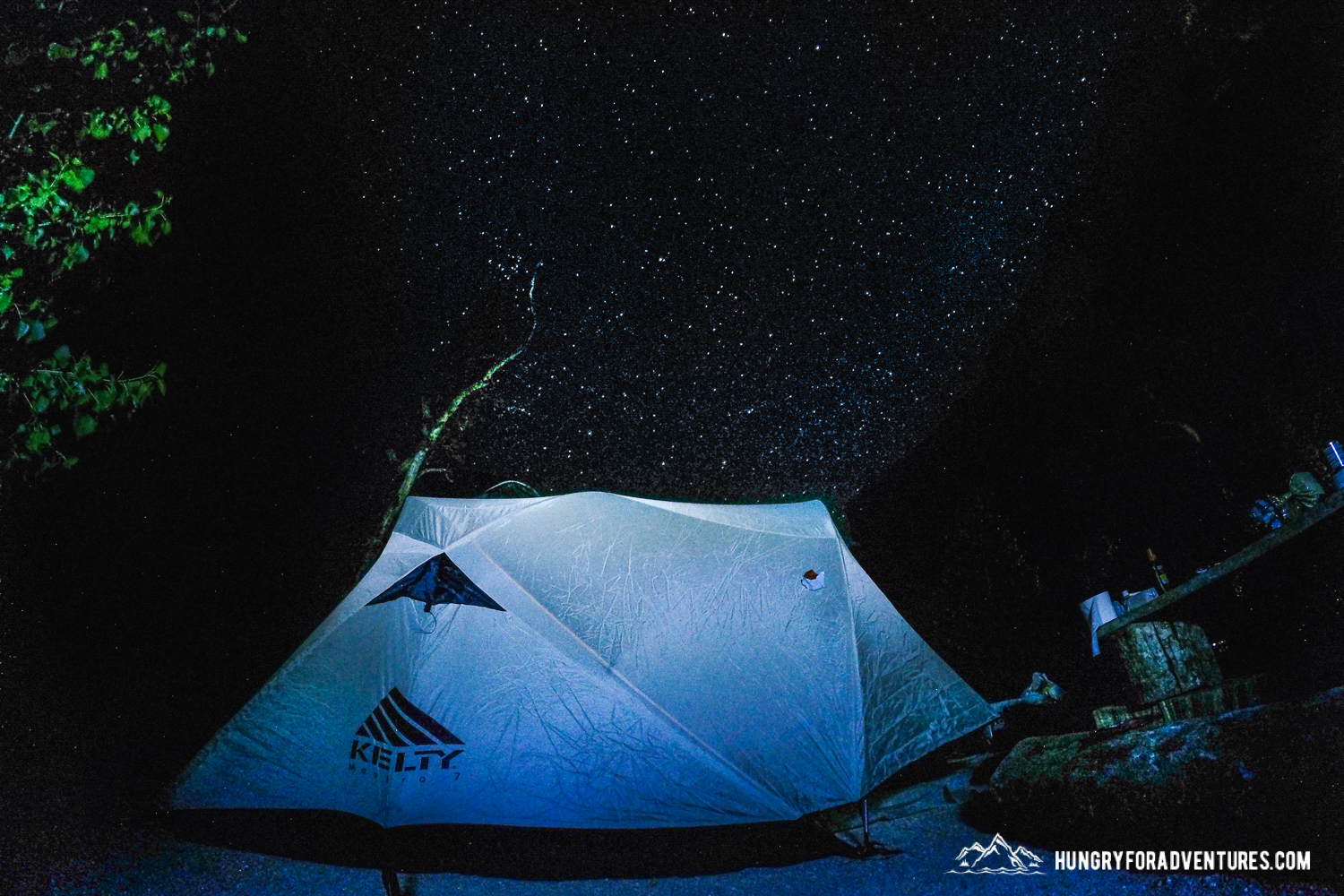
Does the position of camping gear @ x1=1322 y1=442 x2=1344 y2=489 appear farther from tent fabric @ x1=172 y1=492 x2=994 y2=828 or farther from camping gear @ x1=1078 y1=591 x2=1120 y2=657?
camping gear @ x1=1078 y1=591 x2=1120 y2=657

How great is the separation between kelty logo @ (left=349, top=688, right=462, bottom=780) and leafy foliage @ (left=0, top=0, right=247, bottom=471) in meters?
2.21

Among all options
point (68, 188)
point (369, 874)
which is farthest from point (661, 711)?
point (68, 188)

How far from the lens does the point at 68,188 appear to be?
408cm

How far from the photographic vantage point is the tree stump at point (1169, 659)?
3467 mm

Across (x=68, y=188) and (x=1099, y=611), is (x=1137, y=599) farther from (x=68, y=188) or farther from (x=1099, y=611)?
(x=68, y=188)

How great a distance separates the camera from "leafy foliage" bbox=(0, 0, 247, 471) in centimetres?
328

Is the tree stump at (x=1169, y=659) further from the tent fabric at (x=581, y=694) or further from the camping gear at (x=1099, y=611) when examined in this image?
the camping gear at (x=1099, y=611)

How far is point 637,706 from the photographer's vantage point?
3521 mm

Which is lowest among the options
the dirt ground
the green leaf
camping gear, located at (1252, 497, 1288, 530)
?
the dirt ground

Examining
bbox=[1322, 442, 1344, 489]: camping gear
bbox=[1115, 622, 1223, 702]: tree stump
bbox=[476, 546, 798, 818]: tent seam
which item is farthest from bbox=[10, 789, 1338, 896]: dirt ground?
bbox=[1322, 442, 1344, 489]: camping gear

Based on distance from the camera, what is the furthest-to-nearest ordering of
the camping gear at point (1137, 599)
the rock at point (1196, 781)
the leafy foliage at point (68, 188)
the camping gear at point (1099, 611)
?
the camping gear at point (1099, 611)
the camping gear at point (1137, 599)
the leafy foliage at point (68, 188)
the rock at point (1196, 781)

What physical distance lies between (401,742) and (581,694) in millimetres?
997

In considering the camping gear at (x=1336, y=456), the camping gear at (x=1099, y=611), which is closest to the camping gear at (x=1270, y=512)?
the camping gear at (x=1336, y=456)

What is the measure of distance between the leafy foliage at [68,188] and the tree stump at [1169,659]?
5906 millimetres
